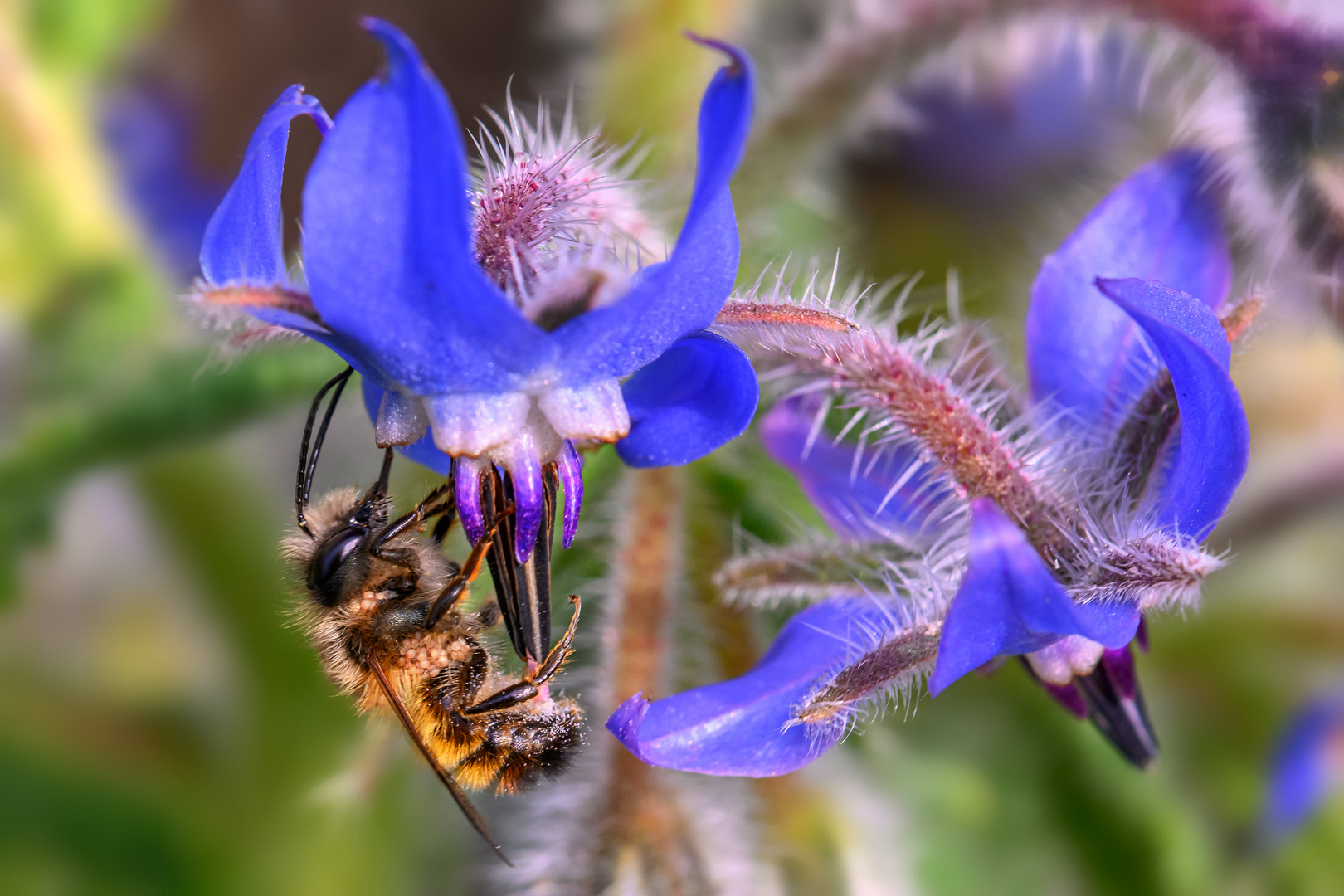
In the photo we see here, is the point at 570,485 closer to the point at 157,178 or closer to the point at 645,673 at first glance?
the point at 645,673

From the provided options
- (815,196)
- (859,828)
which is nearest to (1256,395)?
(815,196)

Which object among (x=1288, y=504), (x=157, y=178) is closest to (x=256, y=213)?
(x=157, y=178)

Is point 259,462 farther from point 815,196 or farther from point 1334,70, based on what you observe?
point 1334,70

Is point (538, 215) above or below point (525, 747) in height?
above

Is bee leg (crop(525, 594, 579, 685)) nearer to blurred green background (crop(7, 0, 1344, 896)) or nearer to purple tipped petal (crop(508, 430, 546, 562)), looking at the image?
purple tipped petal (crop(508, 430, 546, 562))

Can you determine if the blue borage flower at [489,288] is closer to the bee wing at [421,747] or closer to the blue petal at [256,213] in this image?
the blue petal at [256,213]

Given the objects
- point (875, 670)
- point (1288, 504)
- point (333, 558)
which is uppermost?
point (875, 670)
